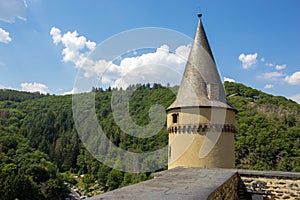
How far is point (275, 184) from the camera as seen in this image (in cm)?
714

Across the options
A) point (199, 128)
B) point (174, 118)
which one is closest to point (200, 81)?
point (174, 118)

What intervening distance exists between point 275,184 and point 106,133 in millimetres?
70054

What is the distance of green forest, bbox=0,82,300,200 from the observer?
44.5 metres

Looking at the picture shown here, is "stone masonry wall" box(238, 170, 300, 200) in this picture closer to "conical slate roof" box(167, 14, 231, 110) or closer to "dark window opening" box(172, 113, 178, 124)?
"conical slate roof" box(167, 14, 231, 110)

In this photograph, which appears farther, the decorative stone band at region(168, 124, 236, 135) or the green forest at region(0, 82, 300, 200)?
the green forest at region(0, 82, 300, 200)

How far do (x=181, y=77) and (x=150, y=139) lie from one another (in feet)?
155

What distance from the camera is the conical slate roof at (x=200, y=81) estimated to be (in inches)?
476

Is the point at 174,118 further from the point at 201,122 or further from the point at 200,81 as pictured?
the point at 200,81

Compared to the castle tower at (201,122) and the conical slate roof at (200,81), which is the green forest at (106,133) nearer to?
the conical slate roof at (200,81)

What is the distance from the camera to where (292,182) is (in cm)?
703

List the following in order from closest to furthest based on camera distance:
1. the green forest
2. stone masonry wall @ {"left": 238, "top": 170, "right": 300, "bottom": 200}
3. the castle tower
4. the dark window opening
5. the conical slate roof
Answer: stone masonry wall @ {"left": 238, "top": 170, "right": 300, "bottom": 200} → the castle tower → the conical slate roof → the dark window opening → the green forest

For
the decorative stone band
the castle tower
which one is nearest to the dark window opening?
the castle tower

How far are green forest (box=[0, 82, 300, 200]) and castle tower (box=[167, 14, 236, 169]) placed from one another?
628 centimetres

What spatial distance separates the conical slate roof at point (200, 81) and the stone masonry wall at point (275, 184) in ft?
15.5
